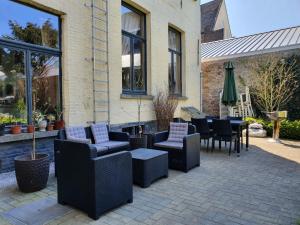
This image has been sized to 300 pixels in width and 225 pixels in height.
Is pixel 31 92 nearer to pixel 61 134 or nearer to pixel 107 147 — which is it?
pixel 61 134

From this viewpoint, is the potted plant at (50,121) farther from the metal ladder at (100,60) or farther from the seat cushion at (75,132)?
the metal ladder at (100,60)

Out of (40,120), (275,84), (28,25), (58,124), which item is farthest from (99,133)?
(275,84)

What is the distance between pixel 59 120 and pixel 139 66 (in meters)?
3.41

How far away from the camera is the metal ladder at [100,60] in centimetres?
→ 587

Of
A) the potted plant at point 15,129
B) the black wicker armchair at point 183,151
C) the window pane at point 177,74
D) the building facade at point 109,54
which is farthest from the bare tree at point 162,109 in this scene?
the potted plant at point 15,129

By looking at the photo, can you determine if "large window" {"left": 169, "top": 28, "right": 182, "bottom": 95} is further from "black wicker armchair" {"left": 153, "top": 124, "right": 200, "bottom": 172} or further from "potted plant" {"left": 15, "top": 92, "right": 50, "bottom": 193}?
"potted plant" {"left": 15, "top": 92, "right": 50, "bottom": 193}

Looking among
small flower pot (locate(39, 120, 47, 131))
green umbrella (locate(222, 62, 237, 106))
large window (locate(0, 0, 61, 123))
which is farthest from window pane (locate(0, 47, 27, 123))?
green umbrella (locate(222, 62, 237, 106))

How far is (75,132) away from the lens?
4.62 m

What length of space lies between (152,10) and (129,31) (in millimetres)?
1158

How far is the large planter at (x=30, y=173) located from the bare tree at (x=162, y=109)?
4.57 m

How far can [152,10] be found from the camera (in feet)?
25.4

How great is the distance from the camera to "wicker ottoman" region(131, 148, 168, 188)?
12.8 ft

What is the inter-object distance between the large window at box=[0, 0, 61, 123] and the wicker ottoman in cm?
Result: 240

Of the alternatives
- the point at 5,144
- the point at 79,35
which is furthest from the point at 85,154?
the point at 79,35
